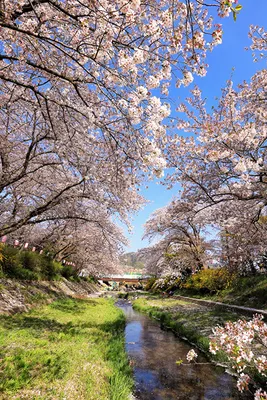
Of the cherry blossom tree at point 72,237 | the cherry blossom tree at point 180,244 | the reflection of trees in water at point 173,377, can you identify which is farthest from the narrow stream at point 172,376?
the cherry blossom tree at point 180,244

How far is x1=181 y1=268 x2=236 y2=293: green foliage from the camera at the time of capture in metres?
18.6

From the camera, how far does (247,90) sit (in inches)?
324

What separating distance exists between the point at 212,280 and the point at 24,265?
1351 centimetres

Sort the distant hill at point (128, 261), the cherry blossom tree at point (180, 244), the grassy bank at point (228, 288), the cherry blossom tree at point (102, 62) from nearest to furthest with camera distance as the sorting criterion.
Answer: the cherry blossom tree at point (102, 62) < the grassy bank at point (228, 288) < the cherry blossom tree at point (180, 244) < the distant hill at point (128, 261)

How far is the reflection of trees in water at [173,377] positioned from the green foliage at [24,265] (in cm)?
682

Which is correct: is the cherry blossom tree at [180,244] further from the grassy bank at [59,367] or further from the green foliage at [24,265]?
the grassy bank at [59,367]

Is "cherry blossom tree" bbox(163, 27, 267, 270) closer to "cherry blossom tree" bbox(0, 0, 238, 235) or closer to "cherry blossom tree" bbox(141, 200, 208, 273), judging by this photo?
"cherry blossom tree" bbox(0, 0, 238, 235)

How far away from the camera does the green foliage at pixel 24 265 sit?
12.4 meters

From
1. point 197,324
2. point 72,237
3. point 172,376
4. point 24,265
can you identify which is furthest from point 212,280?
point 172,376

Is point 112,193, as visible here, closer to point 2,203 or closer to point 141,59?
point 141,59

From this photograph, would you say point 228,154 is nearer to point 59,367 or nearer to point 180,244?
point 59,367

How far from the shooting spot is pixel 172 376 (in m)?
6.89

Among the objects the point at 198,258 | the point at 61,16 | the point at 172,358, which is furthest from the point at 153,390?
the point at 198,258

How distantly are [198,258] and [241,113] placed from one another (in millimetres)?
18494
